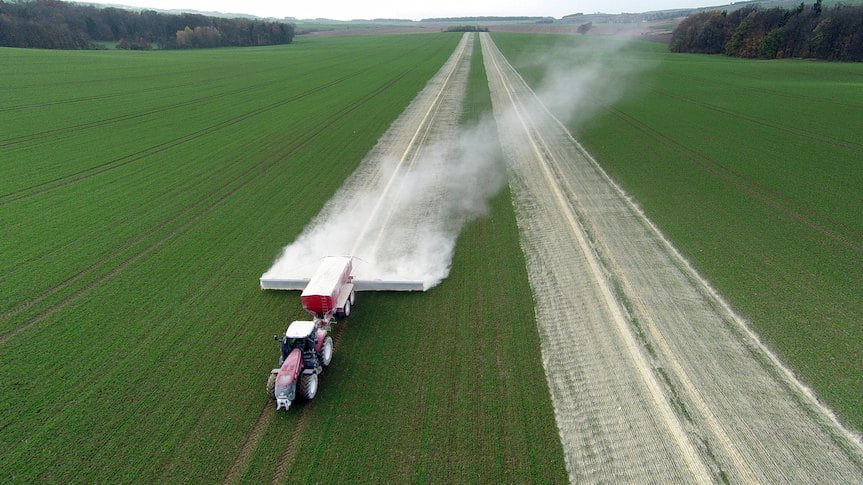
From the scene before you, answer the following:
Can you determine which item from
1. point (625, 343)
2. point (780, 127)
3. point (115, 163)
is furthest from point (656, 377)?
point (780, 127)

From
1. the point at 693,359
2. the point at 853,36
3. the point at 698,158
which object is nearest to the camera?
the point at 693,359

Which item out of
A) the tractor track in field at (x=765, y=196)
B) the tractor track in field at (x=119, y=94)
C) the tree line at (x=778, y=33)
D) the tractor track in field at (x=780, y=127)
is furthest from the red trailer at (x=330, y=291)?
the tree line at (x=778, y=33)

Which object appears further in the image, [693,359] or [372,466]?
[693,359]

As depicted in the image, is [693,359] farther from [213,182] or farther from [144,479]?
[213,182]

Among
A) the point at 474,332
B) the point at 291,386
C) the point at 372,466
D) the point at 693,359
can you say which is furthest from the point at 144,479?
the point at 693,359

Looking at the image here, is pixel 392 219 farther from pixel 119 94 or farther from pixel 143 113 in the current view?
pixel 119 94
